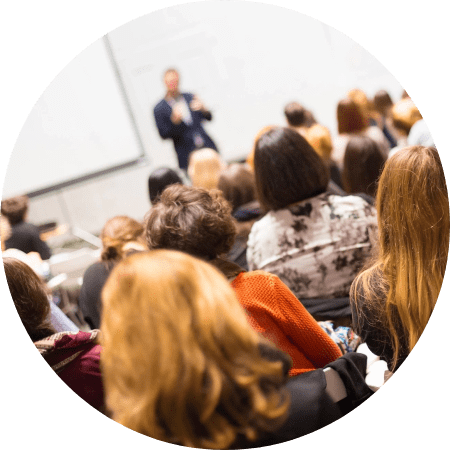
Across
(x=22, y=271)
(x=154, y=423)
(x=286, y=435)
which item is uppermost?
(x=22, y=271)

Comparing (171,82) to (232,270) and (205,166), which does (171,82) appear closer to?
(205,166)

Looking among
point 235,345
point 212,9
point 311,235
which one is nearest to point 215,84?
point 212,9

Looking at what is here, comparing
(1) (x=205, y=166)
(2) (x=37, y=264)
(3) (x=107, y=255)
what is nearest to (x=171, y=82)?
(1) (x=205, y=166)

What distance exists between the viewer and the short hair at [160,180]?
1.33 metres

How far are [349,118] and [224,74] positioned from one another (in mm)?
431

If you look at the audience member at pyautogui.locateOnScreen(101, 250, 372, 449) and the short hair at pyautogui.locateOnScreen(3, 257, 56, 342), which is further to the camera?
the short hair at pyautogui.locateOnScreen(3, 257, 56, 342)

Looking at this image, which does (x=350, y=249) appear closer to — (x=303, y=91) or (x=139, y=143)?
(x=303, y=91)

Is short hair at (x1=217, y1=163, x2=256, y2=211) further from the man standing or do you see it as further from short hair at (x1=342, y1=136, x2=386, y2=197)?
short hair at (x1=342, y1=136, x2=386, y2=197)

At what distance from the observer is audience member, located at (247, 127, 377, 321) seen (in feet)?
4.30

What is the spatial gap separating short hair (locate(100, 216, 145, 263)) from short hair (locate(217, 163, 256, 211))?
11.7 inches

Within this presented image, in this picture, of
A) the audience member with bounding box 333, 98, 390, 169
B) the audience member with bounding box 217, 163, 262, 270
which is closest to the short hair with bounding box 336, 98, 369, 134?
the audience member with bounding box 333, 98, 390, 169

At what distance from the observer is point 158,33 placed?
1407 millimetres

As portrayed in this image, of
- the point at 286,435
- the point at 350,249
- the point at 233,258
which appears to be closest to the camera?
the point at 286,435

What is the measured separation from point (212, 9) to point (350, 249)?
785 mm
